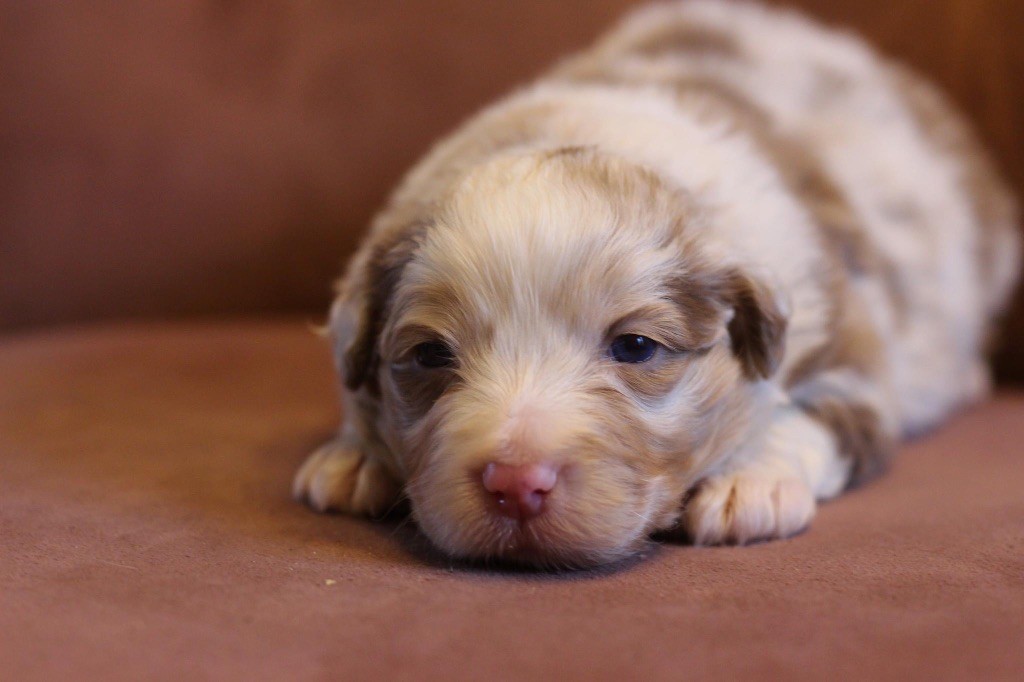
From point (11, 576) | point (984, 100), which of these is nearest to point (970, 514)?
point (11, 576)

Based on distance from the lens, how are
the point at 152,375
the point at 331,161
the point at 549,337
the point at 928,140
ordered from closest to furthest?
the point at 549,337 → the point at 152,375 → the point at 928,140 → the point at 331,161

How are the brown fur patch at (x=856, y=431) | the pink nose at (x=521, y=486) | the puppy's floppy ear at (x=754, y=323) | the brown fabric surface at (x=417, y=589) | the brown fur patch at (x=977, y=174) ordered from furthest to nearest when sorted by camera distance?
the brown fur patch at (x=977, y=174) < the brown fur patch at (x=856, y=431) < the puppy's floppy ear at (x=754, y=323) < the pink nose at (x=521, y=486) < the brown fabric surface at (x=417, y=589)

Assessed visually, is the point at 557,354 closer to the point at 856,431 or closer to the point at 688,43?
the point at 856,431

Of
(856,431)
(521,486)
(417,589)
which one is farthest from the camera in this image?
(856,431)

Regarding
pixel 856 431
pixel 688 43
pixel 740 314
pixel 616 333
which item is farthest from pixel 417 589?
pixel 688 43

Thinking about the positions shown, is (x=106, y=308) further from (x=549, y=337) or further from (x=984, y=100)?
(x=984, y=100)

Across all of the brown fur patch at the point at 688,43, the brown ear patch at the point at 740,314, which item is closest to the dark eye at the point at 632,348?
the brown ear patch at the point at 740,314

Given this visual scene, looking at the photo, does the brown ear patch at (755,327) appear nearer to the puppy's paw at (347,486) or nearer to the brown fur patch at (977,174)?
the puppy's paw at (347,486)
